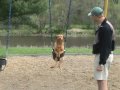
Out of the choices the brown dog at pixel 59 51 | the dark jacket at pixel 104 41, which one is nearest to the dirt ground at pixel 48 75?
the brown dog at pixel 59 51

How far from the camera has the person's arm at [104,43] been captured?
20.1 ft

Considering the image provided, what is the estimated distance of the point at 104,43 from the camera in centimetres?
617

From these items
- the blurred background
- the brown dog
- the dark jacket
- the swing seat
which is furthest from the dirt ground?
the blurred background

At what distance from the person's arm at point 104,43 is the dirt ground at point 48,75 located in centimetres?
242

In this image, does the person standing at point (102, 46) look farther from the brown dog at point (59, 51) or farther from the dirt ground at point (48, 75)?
the brown dog at point (59, 51)

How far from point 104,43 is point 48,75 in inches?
160

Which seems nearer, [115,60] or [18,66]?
[18,66]

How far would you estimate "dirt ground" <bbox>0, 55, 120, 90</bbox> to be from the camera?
28.5 feet

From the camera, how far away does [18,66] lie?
446 inches

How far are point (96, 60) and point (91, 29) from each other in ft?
130

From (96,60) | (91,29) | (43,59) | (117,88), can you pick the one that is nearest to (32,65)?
(43,59)

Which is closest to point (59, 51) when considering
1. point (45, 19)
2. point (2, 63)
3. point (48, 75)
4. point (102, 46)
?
point (48, 75)

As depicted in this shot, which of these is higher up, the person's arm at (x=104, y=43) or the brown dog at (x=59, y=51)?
the person's arm at (x=104, y=43)

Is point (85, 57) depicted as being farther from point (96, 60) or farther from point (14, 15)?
point (14, 15)
